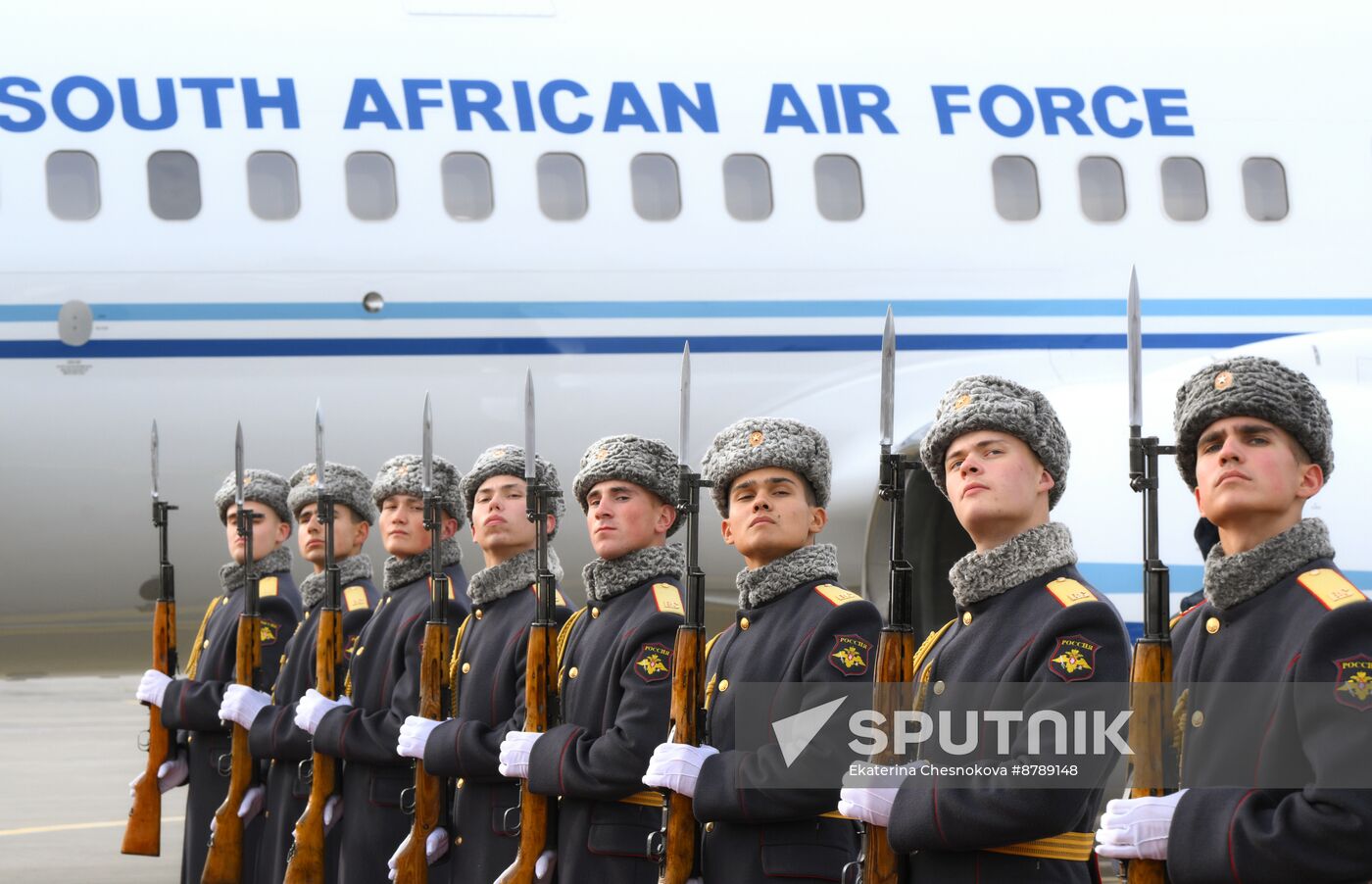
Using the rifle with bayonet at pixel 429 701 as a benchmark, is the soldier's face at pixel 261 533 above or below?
above

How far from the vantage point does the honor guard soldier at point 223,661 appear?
7.04 meters

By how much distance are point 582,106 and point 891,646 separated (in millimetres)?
5264

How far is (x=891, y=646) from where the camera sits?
3.74 meters

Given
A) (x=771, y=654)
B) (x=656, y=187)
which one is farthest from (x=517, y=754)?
(x=656, y=187)

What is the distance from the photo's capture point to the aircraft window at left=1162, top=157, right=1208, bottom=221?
918 cm

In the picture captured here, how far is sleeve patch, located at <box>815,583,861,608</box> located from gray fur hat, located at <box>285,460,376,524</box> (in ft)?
9.39

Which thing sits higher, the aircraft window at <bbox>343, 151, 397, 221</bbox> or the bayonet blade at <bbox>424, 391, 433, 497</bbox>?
the aircraft window at <bbox>343, 151, 397, 221</bbox>

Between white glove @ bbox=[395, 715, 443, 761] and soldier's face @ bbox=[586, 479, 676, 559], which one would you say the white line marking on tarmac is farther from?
soldier's face @ bbox=[586, 479, 676, 559]

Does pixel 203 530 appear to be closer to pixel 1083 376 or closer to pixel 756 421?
pixel 1083 376

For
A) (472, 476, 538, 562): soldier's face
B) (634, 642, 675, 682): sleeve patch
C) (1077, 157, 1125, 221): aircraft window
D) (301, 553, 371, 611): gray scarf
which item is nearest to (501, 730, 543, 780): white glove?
(634, 642, 675, 682): sleeve patch

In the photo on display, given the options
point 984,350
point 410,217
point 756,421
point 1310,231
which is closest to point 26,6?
point 410,217

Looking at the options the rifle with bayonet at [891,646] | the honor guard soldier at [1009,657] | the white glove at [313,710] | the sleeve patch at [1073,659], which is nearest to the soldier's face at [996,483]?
the honor guard soldier at [1009,657]

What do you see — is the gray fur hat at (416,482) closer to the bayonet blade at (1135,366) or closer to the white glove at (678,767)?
the white glove at (678,767)

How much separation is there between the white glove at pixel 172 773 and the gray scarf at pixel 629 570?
9.78 ft
